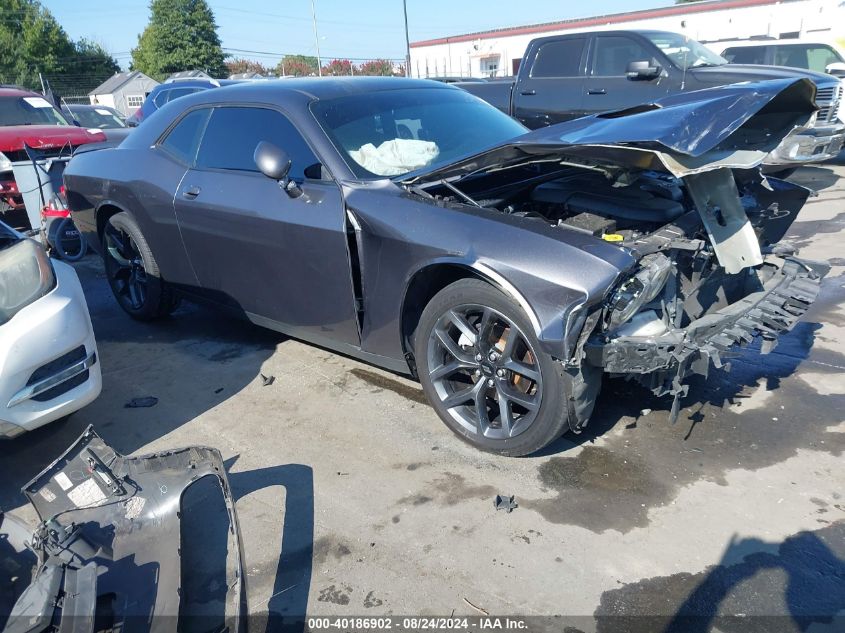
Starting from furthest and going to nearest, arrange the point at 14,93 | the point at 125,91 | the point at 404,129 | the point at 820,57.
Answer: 1. the point at 125,91
2. the point at 820,57
3. the point at 14,93
4. the point at 404,129

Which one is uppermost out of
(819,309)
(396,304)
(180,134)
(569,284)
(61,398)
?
(180,134)

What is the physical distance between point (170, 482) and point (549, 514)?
1531mm

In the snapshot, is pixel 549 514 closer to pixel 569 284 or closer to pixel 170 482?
pixel 569 284

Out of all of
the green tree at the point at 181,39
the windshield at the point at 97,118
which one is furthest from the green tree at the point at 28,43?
the windshield at the point at 97,118

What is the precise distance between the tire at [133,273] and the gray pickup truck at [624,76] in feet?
19.5

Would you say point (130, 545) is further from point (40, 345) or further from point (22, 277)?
point (22, 277)

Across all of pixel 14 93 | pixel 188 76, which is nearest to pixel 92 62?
pixel 188 76

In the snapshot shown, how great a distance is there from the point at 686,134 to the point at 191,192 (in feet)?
9.80

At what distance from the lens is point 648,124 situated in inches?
114

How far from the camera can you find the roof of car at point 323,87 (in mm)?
3883

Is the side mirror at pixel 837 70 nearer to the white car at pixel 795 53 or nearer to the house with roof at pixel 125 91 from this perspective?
the white car at pixel 795 53

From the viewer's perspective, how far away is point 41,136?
8.91m

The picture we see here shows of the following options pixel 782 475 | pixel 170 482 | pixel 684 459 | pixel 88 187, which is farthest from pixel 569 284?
pixel 88 187

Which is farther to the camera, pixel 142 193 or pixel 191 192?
pixel 142 193
